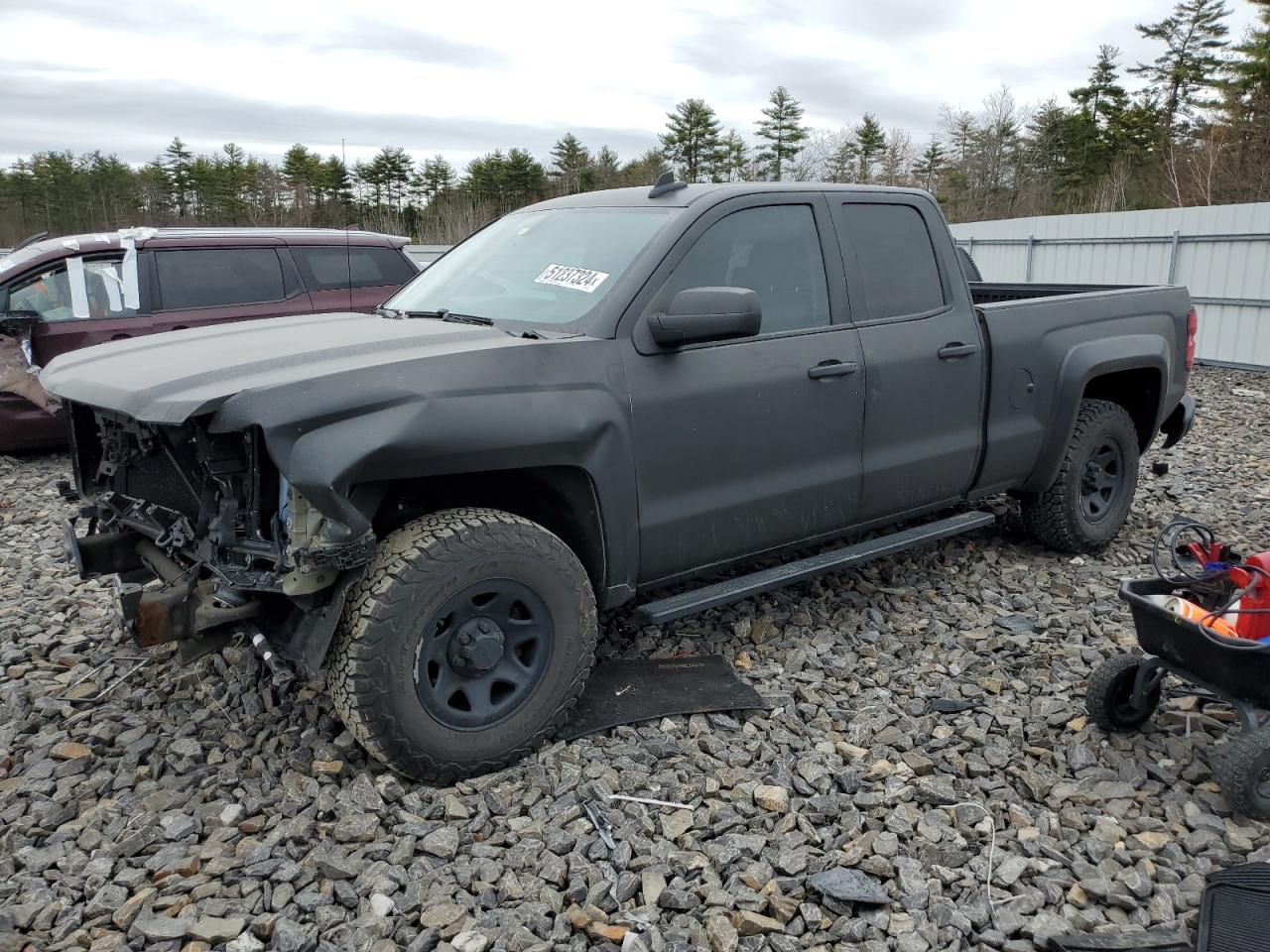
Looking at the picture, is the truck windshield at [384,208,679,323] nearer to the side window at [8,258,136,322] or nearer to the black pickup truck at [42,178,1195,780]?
the black pickup truck at [42,178,1195,780]

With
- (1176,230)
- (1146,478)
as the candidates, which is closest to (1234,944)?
(1146,478)

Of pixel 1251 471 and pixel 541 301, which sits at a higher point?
pixel 541 301

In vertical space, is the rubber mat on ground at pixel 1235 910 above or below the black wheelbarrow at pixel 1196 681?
below

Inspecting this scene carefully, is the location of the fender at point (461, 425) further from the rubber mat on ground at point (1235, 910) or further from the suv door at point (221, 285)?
the suv door at point (221, 285)

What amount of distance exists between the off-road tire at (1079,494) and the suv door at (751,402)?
1537mm

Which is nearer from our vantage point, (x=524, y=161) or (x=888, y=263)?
(x=888, y=263)

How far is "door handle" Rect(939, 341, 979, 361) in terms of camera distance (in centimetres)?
418

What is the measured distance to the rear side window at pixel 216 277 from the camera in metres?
7.79

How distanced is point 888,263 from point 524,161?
3943 centimetres

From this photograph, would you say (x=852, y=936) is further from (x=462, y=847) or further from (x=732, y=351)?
(x=732, y=351)

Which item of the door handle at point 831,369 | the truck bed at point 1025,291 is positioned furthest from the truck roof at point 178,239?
the door handle at point 831,369

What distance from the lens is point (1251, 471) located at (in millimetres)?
7027

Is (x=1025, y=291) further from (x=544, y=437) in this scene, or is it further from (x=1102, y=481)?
(x=544, y=437)

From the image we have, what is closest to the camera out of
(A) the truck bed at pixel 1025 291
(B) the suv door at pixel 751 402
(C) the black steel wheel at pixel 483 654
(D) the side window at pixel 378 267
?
(C) the black steel wheel at pixel 483 654
